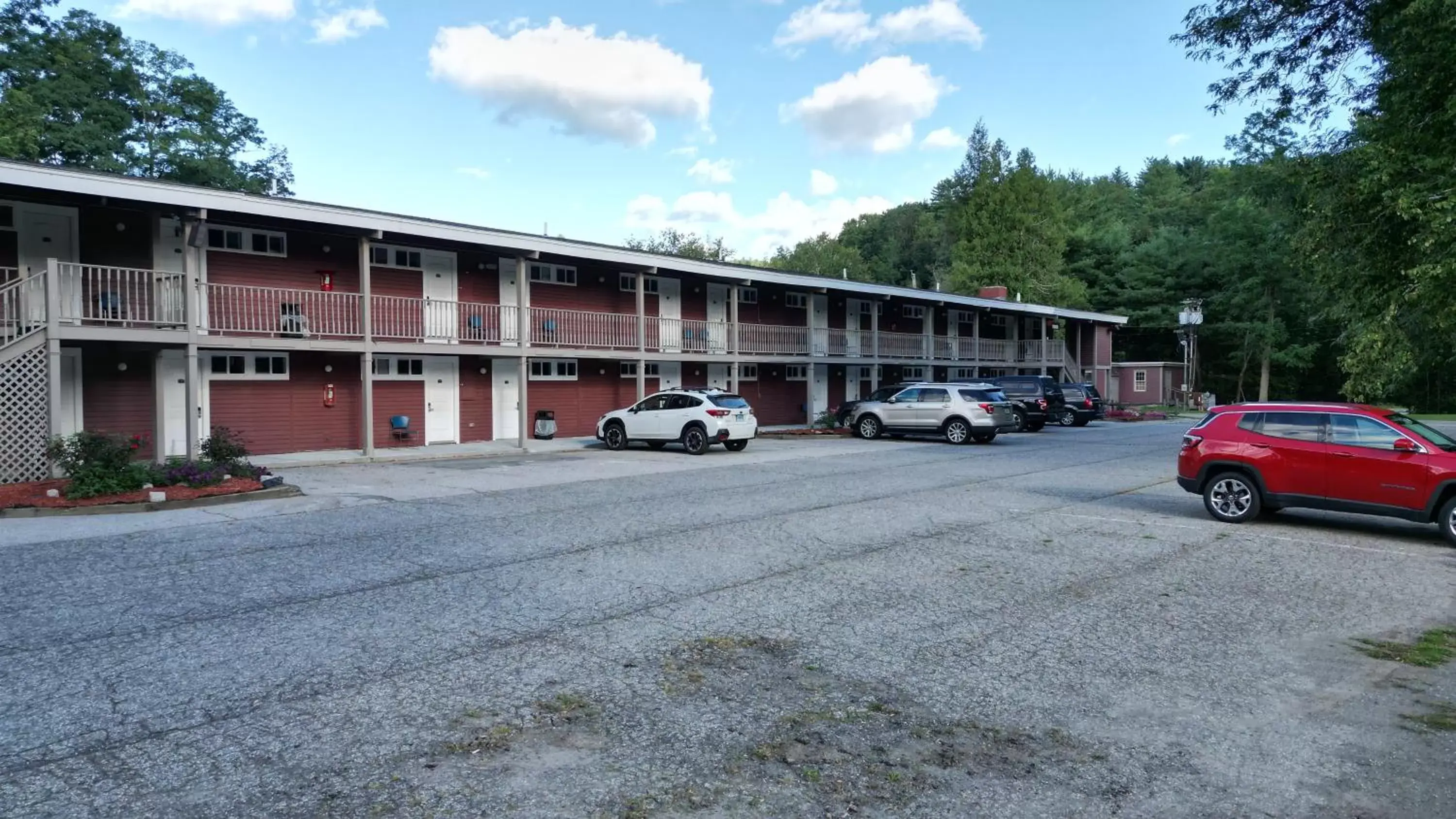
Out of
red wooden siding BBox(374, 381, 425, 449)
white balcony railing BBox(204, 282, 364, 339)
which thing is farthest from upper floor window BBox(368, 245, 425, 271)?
red wooden siding BBox(374, 381, 425, 449)

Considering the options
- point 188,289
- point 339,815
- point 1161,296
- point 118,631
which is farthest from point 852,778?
point 1161,296

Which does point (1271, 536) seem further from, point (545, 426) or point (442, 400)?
point (442, 400)

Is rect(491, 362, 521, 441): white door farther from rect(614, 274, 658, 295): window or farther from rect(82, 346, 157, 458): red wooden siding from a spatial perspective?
rect(82, 346, 157, 458): red wooden siding

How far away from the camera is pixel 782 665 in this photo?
18.3 feet

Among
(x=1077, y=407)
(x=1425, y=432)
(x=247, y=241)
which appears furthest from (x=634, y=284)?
(x=1425, y=432)

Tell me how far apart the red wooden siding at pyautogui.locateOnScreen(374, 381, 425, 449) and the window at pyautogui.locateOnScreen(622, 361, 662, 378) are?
22.9ft

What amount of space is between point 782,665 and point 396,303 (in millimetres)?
18083

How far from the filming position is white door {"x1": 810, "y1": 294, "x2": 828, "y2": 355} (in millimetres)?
31047

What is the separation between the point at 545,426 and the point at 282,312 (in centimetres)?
747

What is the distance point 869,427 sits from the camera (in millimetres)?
26453

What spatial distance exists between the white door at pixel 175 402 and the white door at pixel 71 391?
4.59ft

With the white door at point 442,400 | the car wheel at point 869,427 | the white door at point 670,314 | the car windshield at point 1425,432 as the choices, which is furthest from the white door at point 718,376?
the car windshield at point 1425,432

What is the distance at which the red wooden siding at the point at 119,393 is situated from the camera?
16.9 meters

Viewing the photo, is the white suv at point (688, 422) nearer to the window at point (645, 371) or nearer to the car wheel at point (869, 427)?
the window at point (645, 371)
